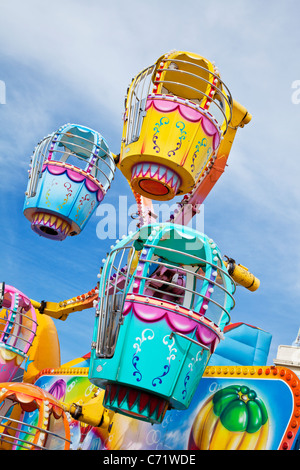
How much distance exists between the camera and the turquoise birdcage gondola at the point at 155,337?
23.3ft

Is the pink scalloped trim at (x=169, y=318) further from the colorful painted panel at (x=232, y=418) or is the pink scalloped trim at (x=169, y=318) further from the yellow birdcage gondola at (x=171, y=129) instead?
the yellow birdcage gondola at (x=171, y=129)

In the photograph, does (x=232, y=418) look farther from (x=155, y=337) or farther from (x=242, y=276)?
Answer: (x=242, y=276)

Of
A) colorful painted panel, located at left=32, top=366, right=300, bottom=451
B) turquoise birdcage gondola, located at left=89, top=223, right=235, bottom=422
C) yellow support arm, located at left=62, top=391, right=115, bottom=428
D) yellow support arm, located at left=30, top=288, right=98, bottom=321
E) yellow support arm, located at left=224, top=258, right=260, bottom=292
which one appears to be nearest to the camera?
turquoise birdcage gondola, located at left=89, top=223, right=235, bottom=422

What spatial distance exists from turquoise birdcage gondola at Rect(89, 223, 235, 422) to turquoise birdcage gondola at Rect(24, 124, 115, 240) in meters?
3.60

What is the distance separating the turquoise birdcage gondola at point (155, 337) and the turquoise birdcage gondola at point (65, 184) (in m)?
3.60

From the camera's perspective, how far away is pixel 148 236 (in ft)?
26.0

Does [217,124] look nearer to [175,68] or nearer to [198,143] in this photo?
[198,143]

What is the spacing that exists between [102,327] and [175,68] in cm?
464

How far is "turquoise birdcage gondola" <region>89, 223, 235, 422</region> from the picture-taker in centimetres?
709

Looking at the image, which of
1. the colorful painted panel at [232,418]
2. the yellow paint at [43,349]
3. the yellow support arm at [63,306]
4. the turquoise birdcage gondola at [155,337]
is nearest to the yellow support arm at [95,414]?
the colorful painted panel at [232,418]

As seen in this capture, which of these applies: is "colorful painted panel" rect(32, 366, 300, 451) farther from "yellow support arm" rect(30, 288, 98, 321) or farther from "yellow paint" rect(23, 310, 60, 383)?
"yellow paint" rect(23, 310, 60, 383)

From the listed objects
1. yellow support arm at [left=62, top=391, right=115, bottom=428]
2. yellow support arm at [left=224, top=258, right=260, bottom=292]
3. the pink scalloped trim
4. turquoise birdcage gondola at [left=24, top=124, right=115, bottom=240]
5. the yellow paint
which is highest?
turquoise birdcage gondola at [left=24, top=124, right=115, bottom=240]

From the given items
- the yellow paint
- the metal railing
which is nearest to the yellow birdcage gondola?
the metal railing
